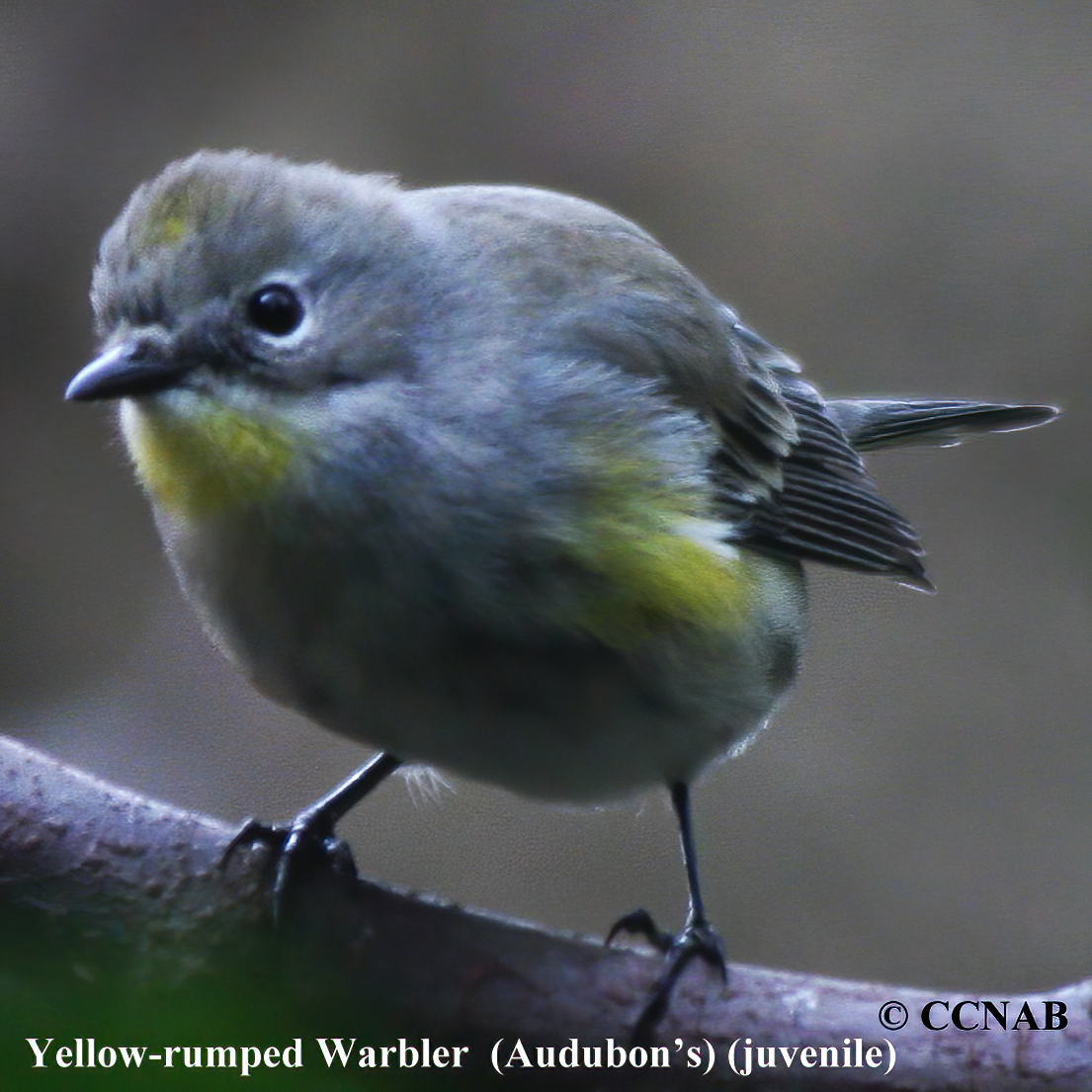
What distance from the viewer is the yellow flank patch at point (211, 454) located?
1.67m

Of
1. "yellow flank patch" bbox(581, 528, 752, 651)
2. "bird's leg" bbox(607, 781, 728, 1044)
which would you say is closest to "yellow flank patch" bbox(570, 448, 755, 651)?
"yellow flank patch" bbox(581, 528, 752, 651)

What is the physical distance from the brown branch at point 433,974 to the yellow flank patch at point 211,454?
0.47m

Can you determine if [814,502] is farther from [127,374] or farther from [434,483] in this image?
[127,374]

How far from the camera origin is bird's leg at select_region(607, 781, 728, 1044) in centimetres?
192

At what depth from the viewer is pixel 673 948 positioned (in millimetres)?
2100

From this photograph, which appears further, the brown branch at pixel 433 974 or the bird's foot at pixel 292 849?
the bird's foot at pixel 292 849

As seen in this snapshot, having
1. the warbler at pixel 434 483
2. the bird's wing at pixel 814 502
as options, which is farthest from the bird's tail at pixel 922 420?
the warbler at pixel 434 483

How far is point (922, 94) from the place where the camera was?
406cm

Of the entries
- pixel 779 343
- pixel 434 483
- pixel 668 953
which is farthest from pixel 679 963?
pixel 779 343

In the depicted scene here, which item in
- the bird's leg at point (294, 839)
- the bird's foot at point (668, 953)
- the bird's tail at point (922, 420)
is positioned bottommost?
the bird's foot at point (668, 953)

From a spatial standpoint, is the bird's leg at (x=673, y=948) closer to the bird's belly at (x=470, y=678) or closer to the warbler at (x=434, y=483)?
the warbler at (x=434, y=483)

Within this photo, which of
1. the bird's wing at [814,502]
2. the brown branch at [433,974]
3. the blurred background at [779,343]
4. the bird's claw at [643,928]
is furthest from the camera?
the blurred background at [779,343]

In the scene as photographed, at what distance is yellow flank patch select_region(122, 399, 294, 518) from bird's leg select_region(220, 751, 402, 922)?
1.75 ft

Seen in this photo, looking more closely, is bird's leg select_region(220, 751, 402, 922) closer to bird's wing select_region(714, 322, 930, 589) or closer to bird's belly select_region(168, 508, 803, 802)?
bird's belly select_region(168, 508, 803, 802)
